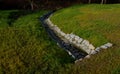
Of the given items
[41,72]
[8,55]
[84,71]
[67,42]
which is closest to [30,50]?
[8,55]

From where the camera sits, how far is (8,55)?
2573 centimetres

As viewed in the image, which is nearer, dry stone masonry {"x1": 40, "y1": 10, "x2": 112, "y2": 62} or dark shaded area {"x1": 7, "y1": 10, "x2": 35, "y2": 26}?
dry stone masonry {"x1": 40, "y1": 10, "x2": 112, "y2": 62}

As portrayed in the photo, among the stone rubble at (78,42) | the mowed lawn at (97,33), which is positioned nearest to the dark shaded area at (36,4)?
the mowed lawn at (97,33)

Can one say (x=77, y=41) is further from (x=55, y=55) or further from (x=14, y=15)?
(x=14, y=15)

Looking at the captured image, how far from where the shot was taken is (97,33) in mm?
39250

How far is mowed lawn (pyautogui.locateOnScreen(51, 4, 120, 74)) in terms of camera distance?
21.8 metres

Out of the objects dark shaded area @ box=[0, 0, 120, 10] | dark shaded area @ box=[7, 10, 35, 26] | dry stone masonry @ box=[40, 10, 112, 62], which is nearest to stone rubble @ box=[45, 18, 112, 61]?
dry stone masonry @ box=[40, 10, 112, 62]

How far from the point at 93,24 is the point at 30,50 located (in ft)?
61.8

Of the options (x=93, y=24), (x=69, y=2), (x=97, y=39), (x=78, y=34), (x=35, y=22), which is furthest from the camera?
(x=69, y=2)

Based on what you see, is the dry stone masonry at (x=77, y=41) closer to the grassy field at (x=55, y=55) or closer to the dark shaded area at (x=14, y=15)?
the grassy field at (x=55, y=55)

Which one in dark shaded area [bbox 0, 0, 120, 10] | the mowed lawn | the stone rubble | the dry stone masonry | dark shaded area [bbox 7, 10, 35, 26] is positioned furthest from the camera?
dark shaded area [bbox 0, 0, 120, 10]

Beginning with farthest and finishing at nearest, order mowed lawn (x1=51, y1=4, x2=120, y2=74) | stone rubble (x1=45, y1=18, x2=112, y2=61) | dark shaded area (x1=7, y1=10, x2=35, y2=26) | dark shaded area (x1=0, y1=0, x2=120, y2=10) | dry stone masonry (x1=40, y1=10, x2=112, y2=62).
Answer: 1. dark shaded area (x1=0, y1=0, x2=120, y2=10)
2. dark shaded area (x1=7, y1=10, x2=35, y2=26)
3. stone rubble (x1=45, y1=18, x2=112, y2=61)
4. dry stone masonry (x1=40, y1=10, x2=112, y2=62)
5. mowed lawn (x1=51, y1=4, x2=120, y2=74)

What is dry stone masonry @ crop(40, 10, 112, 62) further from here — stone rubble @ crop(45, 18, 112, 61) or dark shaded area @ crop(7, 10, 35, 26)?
dark shaded area @ crop(7, 10, 35, 26)

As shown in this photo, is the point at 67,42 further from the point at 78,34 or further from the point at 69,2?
the point at 69,2
